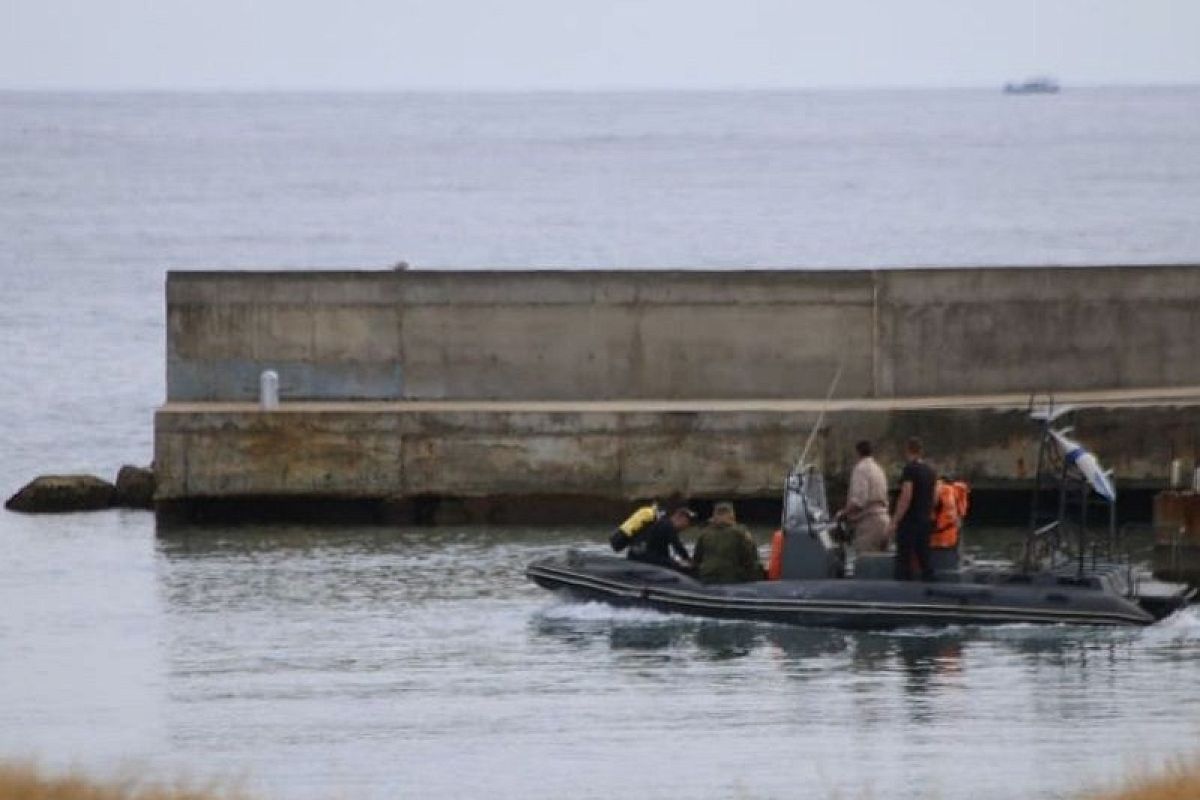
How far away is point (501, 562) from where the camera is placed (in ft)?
99.3

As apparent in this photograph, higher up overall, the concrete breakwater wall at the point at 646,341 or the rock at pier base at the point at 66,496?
the concrete breakwater wall at the point at 646,341

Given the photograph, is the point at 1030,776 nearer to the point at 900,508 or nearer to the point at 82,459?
the point at 900,508

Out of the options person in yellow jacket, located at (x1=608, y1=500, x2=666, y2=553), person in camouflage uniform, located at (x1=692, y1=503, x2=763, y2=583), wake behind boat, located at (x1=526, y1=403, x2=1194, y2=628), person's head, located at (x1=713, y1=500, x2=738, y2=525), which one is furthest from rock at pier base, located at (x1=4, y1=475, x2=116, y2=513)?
person's head, located at (x1=713, y1=500, x2=738, y2=525)

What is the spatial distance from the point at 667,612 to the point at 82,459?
1897 centimetres

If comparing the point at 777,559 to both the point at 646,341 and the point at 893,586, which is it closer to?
the point at 893,586

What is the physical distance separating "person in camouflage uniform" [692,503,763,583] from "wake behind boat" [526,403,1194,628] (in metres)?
0.16

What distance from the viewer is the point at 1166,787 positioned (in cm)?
1554

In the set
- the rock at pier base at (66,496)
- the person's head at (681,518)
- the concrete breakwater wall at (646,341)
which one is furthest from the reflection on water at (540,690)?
the rock at pier base at (66,496)

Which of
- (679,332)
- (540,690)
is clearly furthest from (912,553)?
(679,332)

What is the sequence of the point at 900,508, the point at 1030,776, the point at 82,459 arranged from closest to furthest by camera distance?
the point at 1030,776 → the point at 900,508 → the point at 82,459

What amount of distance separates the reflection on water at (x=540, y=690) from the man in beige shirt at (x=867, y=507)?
0.80 m

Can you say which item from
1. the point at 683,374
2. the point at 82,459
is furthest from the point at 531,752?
the point at 82,459

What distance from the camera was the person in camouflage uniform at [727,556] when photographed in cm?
2630

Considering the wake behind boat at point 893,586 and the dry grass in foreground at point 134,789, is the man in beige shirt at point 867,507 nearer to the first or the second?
the wake behind boat at point 893,586
